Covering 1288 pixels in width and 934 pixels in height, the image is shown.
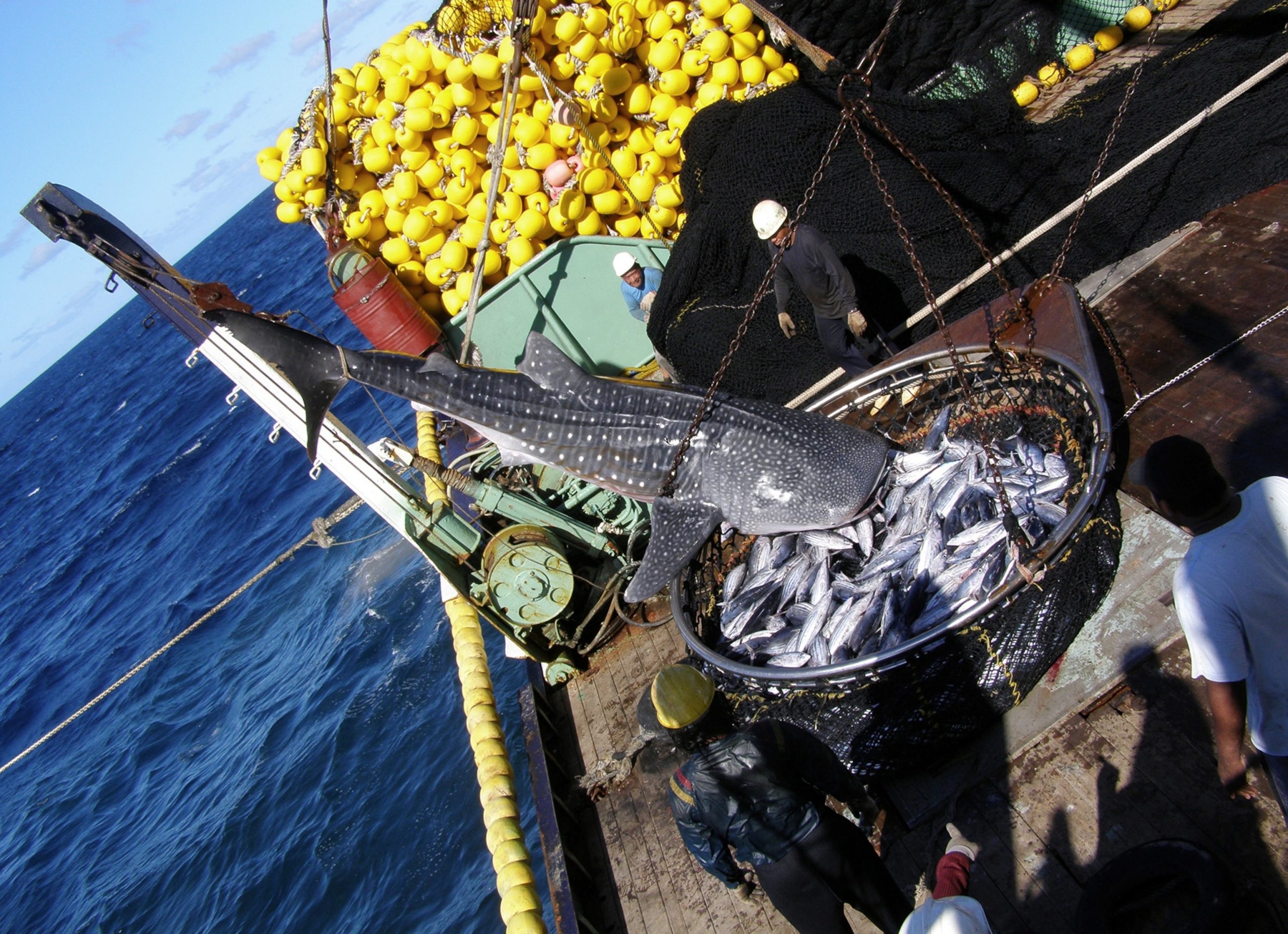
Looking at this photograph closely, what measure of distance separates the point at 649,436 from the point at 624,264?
385 centimetres

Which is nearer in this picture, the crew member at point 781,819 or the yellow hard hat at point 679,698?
the crew member at point 781,819

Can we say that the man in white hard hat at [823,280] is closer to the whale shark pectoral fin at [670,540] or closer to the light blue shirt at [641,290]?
the light blue shirt at [641,290]

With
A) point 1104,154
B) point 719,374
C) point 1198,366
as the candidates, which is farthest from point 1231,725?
point 1104,154

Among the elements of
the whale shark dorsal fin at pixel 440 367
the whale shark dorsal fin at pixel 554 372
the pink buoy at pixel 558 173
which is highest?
the pink buoy at pixel 558 173

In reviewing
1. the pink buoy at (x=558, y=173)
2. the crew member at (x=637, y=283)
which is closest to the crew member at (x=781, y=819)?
the crew member at (x=637, y=283)

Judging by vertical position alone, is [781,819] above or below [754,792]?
below

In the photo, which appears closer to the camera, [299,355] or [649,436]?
[299,355]

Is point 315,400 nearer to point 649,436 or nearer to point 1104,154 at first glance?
point 649,436

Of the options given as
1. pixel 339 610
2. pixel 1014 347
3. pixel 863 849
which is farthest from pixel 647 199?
pixel 339 610

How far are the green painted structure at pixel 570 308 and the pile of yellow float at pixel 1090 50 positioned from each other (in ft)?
16.6

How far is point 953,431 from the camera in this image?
5273 mm

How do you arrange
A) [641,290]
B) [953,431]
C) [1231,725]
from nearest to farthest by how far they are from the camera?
[1231,725] → [953,431] → [641,290]

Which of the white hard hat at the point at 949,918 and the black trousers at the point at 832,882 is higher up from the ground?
the white hard hat at the point at 949,918

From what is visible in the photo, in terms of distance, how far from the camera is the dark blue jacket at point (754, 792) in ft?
10.7
